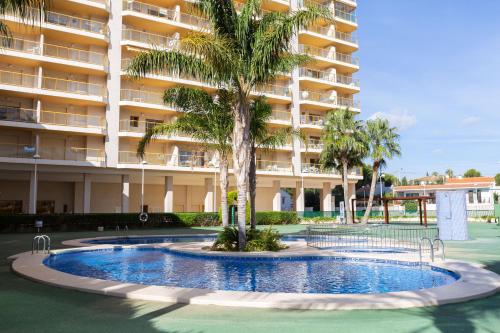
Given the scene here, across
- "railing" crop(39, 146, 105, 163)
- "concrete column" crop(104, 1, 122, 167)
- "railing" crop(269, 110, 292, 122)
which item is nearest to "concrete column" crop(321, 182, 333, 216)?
"railing" crop(269, 110, 292, 122)

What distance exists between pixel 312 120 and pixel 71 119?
27.2 metres

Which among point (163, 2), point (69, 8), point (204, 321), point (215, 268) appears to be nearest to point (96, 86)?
point (69, 8)

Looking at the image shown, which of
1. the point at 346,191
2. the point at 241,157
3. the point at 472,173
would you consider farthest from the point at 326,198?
the point at 472,173

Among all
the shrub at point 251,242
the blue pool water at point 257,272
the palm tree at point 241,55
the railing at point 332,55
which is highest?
the railing at point 332,55

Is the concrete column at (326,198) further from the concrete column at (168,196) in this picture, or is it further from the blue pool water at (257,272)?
the blue pool water at (257,272)

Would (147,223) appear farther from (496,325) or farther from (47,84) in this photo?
(496,325)

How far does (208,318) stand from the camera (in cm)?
646

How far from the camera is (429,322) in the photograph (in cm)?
623

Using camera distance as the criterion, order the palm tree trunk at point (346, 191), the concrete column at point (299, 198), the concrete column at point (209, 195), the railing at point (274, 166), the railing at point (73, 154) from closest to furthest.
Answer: the railing at point (73, 154), the palm tree trunk at point (346, 191), the concrete column at point (209, 195), the railing at point (274, 166), the concrete column at point (299, 198)

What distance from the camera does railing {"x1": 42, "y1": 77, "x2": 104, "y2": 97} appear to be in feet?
112

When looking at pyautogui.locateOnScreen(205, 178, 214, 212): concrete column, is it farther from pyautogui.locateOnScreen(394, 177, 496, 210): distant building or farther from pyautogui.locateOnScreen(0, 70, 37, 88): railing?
pyautogui.locateOnScreen(394, 177, 496, 210): distant building

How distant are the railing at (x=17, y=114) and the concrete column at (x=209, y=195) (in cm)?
1653

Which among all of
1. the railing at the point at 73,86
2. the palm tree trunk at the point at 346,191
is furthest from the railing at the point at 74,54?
the palm tree trunk at the point at 346,191

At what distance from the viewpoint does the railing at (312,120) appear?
47656mm
